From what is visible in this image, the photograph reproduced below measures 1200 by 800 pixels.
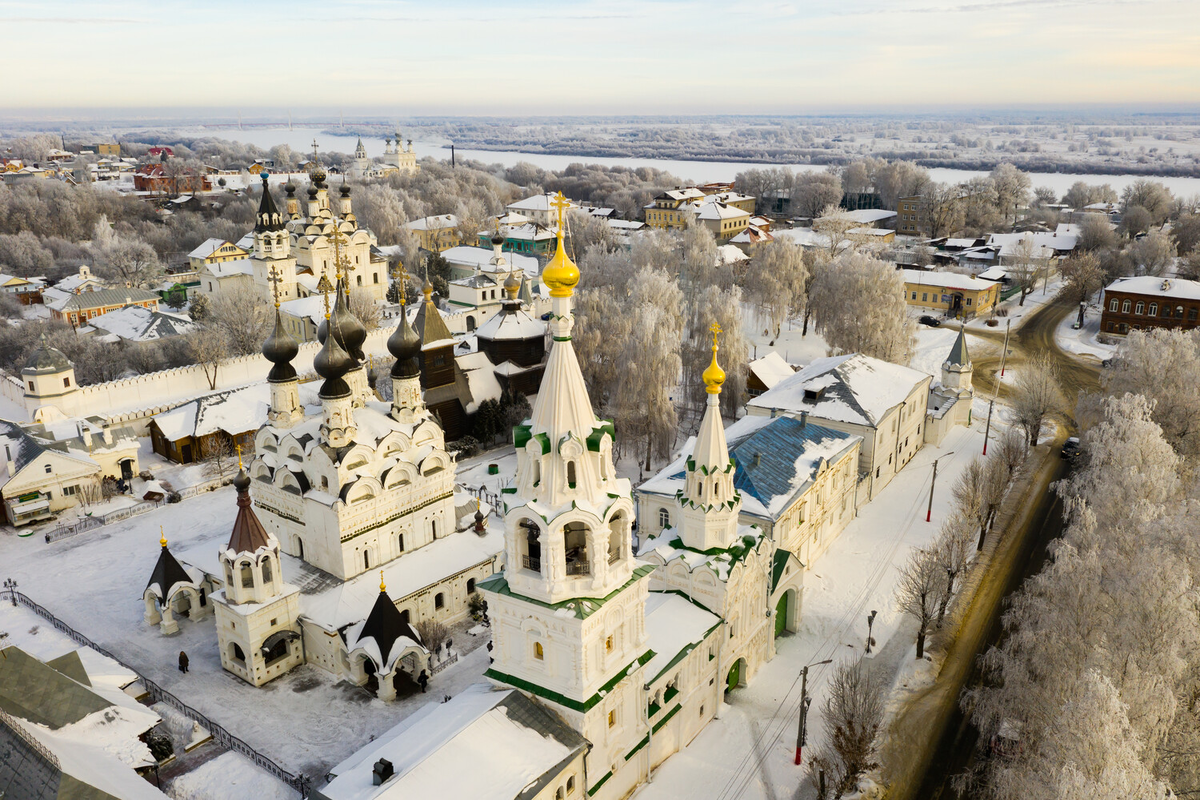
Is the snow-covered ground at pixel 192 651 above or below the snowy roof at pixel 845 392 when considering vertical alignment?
below

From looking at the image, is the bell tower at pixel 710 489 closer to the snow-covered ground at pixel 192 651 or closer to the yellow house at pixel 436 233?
the snow-covered ground at pixel 192 651

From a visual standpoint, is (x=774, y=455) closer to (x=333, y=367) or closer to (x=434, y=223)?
(x=333, y=367)

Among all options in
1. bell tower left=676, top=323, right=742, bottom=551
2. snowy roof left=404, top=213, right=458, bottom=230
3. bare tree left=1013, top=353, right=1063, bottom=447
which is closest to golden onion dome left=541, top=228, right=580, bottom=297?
bell tower left=676, top=323, right=742, bottom=551

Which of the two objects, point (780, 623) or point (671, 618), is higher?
point (671, 618)

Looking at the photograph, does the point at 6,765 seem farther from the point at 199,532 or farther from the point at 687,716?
the point at 199,532

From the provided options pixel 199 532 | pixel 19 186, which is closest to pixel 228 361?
pixel 199 532

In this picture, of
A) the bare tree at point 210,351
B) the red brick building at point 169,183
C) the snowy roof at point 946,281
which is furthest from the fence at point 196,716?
the red brick building at point 169,183

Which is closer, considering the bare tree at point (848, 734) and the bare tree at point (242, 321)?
the bare tree at point (848, 734)
